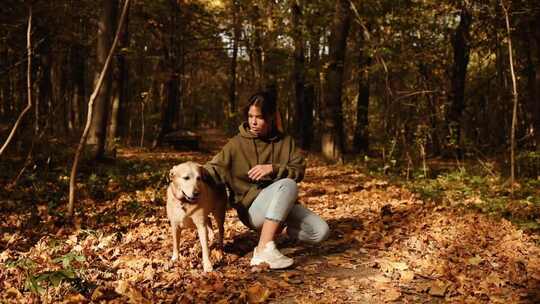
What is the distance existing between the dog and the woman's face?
2.07 ft

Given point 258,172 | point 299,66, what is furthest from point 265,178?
point 299,66

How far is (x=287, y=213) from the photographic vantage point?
4090 millimetres

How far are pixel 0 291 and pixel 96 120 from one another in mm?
6733

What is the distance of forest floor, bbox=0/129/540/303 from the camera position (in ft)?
11.7

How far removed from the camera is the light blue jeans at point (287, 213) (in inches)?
158

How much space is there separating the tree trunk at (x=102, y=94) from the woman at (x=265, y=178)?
6368 mm

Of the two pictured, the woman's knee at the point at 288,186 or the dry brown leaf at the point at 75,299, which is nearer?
the dry brown leaf at the point at 75,299

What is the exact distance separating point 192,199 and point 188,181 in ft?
0.53

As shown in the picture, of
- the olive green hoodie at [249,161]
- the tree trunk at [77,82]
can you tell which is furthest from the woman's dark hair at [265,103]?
the tree trunk at [77,82]

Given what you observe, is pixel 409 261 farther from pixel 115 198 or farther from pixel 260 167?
pixel 115 198

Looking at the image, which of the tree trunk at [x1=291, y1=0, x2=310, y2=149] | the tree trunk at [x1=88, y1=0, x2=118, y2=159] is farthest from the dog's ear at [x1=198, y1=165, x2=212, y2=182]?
the tree trunk at [x1=291, y1=0, x2=310, y2=149]

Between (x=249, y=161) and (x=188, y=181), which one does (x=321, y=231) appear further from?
(x=188, y=181)

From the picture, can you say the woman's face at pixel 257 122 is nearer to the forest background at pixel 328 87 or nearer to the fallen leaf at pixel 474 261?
the forest background at pixel 328 87

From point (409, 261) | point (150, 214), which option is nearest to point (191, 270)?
point (409, 261)
